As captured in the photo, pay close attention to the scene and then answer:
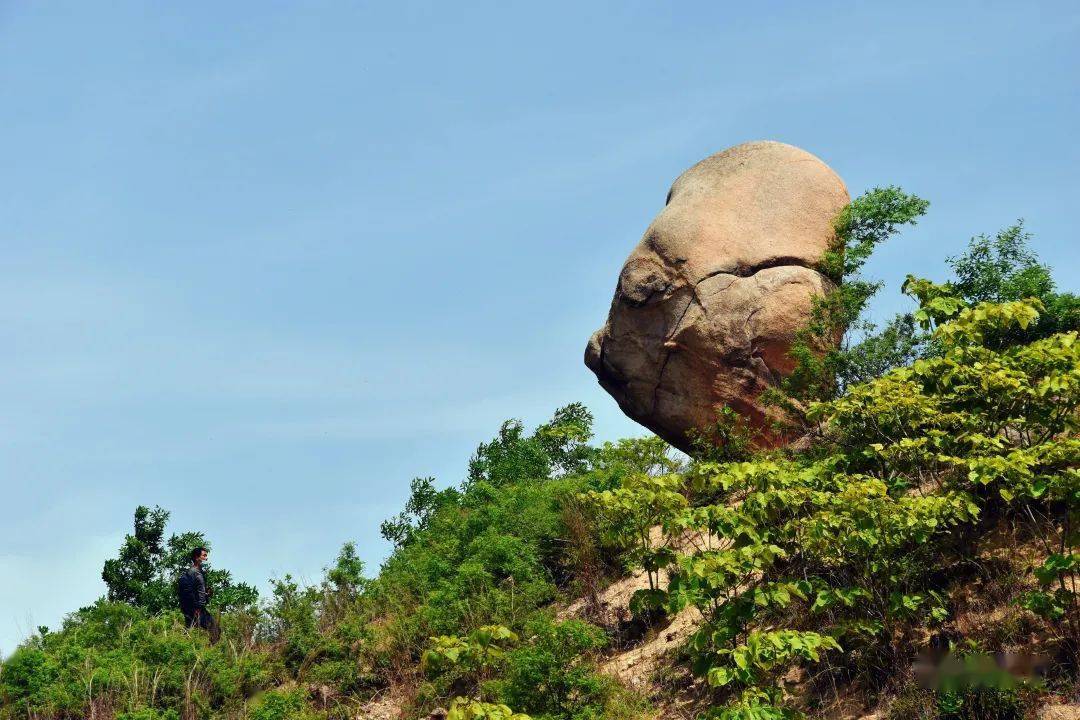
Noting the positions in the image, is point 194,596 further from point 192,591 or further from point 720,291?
point 720,291

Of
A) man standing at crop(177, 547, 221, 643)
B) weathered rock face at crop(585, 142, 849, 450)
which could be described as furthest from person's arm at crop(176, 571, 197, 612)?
weathered rock face at crop(585, 142, 849, 450)

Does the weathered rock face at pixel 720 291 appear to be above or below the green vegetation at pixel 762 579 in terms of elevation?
above

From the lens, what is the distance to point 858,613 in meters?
11.4

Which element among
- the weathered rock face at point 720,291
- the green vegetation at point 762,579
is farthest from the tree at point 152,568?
the weathered rock face at point 720,291

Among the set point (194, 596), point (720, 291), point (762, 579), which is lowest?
point (762, 579)

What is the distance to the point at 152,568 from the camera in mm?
20078

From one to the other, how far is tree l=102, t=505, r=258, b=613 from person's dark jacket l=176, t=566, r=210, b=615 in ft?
8.42

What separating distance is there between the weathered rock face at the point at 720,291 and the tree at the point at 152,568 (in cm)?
715

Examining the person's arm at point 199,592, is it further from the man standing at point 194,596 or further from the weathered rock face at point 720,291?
the weathered rock face at point 720,291

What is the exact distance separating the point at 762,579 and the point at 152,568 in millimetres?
11617

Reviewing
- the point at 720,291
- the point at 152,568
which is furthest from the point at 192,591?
the point at 720,291

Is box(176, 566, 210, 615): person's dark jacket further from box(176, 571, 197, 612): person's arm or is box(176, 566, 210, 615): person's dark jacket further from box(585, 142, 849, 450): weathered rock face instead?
box(585, 142, 849, 450): weathered rock face

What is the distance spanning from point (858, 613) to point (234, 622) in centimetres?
832

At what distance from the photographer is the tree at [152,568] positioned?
63.6 feet
